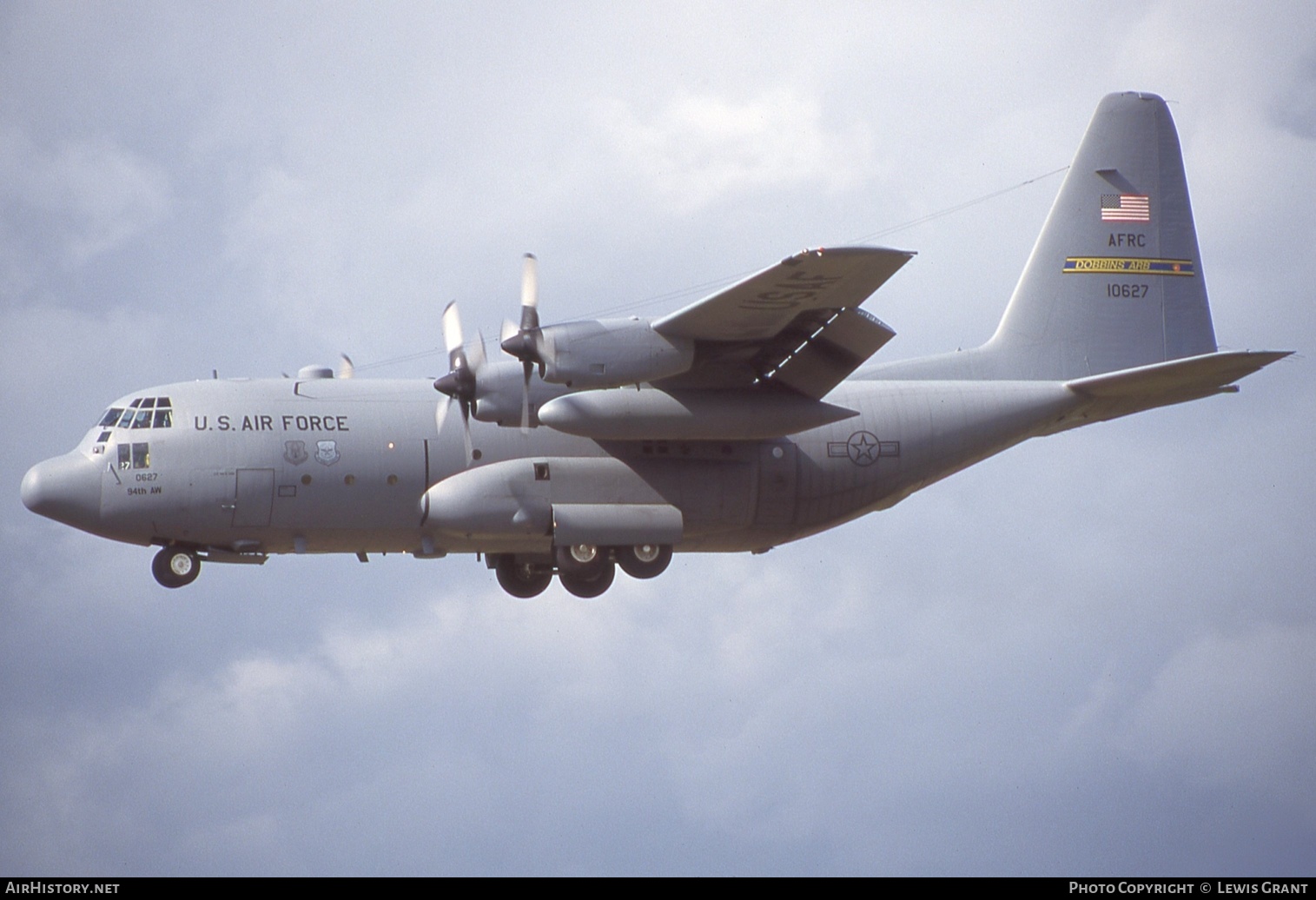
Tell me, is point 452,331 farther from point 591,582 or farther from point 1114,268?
point 1114,268

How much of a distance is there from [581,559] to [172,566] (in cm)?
579

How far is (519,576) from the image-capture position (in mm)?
26125

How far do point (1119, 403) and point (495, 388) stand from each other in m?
9.65

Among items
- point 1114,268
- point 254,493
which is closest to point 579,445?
point 254,493

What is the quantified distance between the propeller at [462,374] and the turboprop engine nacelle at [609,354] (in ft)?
6.26

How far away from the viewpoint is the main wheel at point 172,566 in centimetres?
2397

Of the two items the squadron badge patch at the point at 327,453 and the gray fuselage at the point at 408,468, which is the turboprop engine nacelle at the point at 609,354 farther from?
the squadron badge patch at the point at 327,453

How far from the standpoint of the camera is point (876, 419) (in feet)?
81.9

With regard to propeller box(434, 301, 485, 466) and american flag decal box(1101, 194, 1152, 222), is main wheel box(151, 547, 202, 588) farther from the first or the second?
american flag decal box(1101, 194, 1152, 222)

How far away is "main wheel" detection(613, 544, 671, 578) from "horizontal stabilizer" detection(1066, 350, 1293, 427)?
665 cm

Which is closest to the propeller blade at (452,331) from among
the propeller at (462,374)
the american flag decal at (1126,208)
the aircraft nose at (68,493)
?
the propeller at (462,374)

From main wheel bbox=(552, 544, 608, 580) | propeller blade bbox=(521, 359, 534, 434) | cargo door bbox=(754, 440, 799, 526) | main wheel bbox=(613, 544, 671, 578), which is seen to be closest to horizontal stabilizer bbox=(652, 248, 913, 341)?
propeller blade bbox=(521, 359, 534, 434)

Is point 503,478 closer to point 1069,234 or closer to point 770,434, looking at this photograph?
point 770,434
